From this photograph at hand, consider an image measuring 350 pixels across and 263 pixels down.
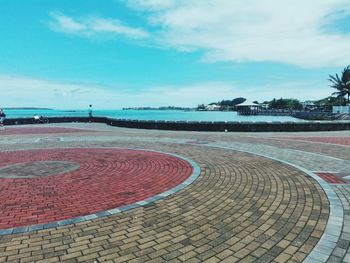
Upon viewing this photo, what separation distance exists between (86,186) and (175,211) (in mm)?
2809

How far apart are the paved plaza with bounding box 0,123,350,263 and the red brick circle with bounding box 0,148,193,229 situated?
0.09 feet

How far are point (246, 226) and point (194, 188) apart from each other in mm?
2267

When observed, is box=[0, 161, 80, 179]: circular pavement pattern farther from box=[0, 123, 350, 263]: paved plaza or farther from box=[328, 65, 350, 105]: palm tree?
box=[328, 65, 350, 105]: palm tree

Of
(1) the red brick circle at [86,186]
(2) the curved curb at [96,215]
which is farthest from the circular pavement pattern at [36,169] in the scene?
(2) the curved curb at [96,215]

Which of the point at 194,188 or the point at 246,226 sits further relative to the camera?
the point at 194,188

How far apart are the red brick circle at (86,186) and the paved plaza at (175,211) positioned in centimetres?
3

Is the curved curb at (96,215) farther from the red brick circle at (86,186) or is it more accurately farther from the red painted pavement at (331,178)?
the red painted pavement at (331,178)

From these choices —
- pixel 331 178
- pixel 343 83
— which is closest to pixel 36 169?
pixel 331 178

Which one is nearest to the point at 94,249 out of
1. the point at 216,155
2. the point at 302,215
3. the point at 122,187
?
the point at 122,187

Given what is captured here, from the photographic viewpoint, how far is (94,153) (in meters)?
12.0

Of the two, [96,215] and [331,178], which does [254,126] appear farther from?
[96,215]

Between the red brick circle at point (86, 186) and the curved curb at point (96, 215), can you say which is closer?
the curved curb at point (96, 215)

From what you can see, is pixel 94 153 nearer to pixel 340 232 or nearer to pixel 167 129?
pixel 340 232

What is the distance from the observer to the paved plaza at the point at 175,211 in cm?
384
